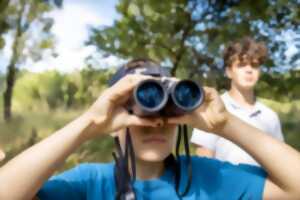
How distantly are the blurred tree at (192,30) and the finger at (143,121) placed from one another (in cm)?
613

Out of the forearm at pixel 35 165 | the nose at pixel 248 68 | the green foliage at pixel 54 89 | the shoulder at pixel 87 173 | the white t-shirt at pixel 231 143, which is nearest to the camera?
the forearm at pixel 35 165

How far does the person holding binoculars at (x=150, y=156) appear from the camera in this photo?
1093mm

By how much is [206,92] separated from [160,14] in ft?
21.1

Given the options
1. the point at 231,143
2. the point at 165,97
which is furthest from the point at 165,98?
the point at 231,143

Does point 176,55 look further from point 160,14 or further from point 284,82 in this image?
point 284,82

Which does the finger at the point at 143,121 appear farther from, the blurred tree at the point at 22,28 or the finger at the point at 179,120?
the blurred tree at the point at 22,28

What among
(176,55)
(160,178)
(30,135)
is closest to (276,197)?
(160,178)

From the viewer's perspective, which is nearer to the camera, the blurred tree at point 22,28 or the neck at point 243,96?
the neck at point 243,96

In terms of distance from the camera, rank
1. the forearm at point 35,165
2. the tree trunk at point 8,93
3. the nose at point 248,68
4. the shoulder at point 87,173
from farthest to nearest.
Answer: the tree trunk at point 8,93 < the nose at point 248,68 < the shoulder at point 87,173 < the forearm at point 35,165

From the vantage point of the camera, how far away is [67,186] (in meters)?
1.15

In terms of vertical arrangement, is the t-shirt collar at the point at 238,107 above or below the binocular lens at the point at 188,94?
below

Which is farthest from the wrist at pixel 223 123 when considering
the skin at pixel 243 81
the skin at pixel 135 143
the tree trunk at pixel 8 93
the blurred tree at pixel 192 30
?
the tree trunk at pixel 8 93

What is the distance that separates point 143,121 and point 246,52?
4.82 ft

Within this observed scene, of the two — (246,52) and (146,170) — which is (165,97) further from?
(246,52)
